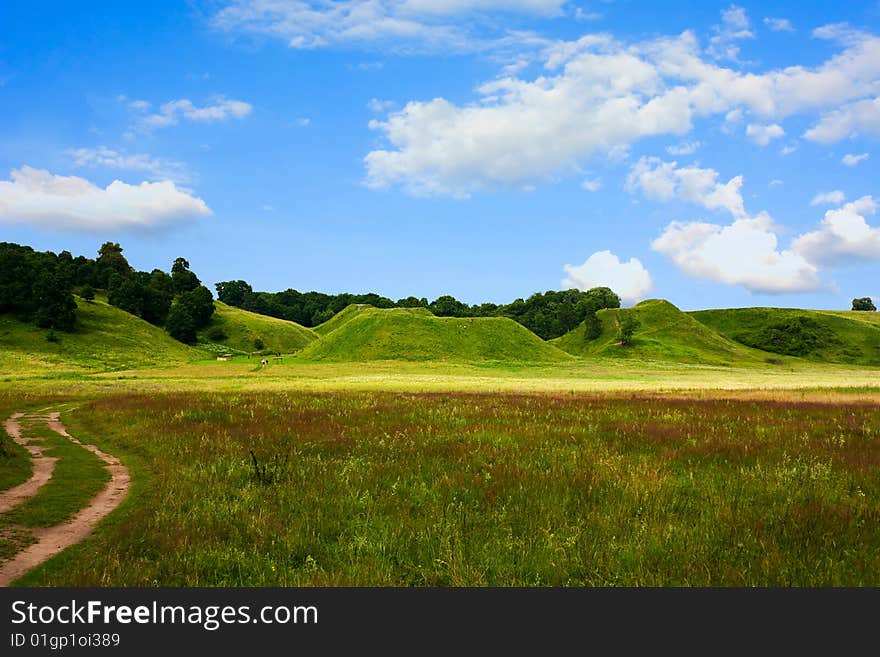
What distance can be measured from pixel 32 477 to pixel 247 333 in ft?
489

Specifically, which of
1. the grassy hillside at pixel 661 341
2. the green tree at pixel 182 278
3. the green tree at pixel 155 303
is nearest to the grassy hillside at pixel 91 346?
the green tree at pixel 155 303

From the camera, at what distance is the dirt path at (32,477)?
31.2ft

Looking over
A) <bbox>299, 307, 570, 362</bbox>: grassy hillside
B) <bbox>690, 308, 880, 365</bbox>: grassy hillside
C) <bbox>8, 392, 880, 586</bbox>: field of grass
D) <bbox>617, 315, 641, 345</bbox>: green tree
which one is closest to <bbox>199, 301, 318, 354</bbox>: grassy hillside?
<bbox>299, 307, 570, 362</bbox>: grassy hillside

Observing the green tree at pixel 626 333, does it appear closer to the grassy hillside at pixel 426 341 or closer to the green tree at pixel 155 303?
the grassy hillside at pixel 426 341

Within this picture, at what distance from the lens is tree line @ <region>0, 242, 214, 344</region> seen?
102 meters

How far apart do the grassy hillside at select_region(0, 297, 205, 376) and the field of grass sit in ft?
233

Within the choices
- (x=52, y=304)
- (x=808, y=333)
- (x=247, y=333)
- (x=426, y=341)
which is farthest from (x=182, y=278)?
(x=808, y=333)

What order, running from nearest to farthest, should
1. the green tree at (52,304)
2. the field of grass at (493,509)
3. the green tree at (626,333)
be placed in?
the field of grass at (493,509) → the green tree at (52,304) → the green tree at (626,333)

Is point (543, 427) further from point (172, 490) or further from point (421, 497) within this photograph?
point (172, 490)

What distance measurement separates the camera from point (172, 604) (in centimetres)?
479

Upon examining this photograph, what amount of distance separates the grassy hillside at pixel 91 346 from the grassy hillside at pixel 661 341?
11124 cm

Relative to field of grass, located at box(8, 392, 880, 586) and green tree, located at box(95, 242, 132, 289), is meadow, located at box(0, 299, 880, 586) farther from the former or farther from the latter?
green tree, located at box(95, 242, 132, 289)

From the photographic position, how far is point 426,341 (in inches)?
4252

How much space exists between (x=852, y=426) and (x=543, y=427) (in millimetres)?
10914
